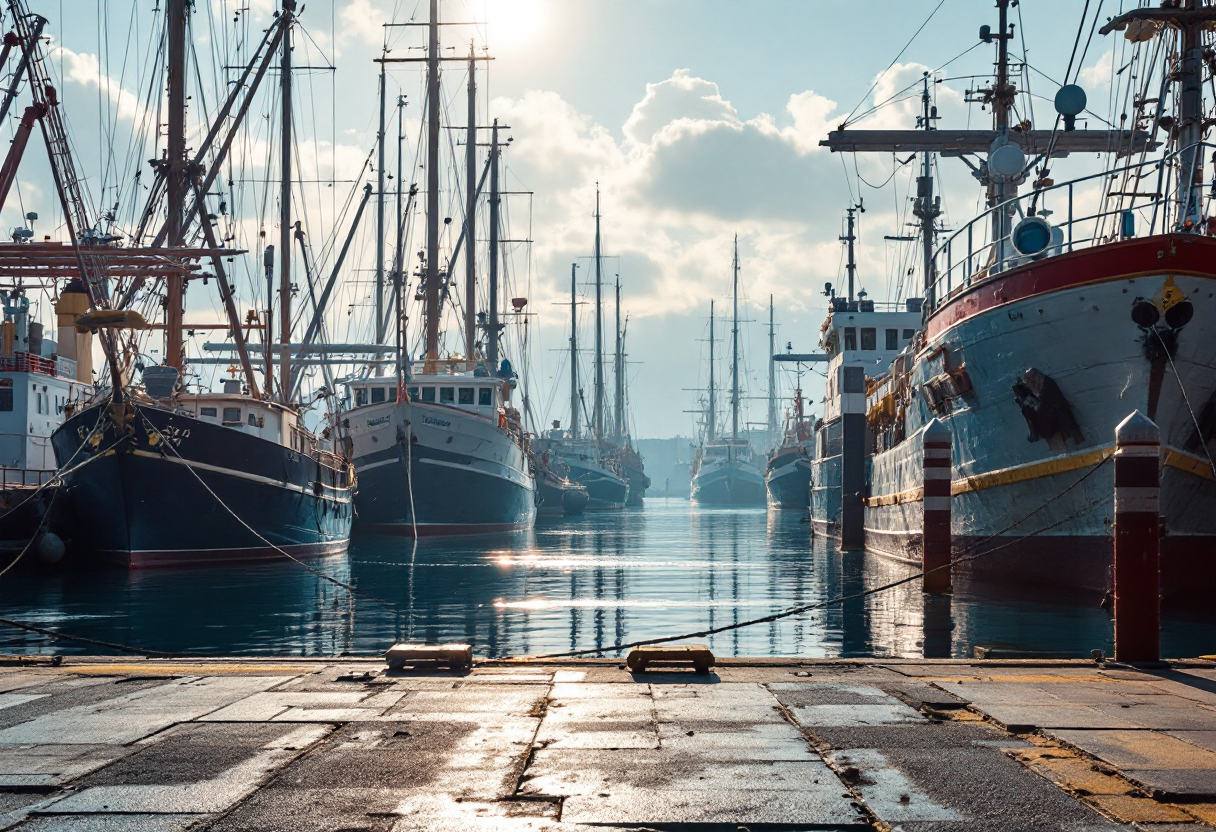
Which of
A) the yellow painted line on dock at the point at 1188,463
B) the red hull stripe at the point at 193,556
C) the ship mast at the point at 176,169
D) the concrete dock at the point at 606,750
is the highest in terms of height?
the ship mast at the point at 176,169

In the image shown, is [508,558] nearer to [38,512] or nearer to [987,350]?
[38,512]

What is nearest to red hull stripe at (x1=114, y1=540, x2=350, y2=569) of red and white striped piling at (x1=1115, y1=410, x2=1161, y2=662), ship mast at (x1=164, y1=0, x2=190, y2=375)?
ship mast at (x1=164, y1=0, x2=190, y2=375)

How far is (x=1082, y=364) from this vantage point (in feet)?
59.5

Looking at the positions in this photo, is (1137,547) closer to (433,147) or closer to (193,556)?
(193,556)

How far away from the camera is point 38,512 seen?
26562mm

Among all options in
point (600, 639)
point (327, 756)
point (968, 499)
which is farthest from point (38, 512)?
point (327, 756)

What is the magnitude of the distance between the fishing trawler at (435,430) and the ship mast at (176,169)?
7890 mm

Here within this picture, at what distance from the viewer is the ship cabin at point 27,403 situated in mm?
33344

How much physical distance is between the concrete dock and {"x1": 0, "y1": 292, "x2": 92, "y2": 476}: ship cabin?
27.4 metres

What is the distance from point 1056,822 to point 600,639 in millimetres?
10874

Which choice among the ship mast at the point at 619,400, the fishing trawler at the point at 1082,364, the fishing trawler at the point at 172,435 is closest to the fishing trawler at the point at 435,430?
the fishing trawler at the point at 172,435

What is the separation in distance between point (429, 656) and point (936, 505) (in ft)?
38.8

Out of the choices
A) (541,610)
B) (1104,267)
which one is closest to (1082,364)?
(1104,267)

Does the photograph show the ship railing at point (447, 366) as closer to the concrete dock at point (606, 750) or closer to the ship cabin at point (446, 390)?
the ship cabin at point (446, 390)
